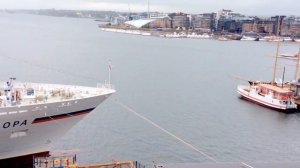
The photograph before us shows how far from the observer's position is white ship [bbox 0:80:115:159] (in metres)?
13.8

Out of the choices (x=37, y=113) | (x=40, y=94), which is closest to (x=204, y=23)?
(x=40, y=94)

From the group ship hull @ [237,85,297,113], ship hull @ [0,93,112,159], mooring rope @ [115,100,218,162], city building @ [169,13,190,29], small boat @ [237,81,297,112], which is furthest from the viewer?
city building @ [169,13,190,29]

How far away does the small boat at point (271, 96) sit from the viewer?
2992 cm

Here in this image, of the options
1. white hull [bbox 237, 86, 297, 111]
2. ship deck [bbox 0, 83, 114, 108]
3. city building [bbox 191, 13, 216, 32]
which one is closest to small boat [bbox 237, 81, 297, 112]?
white hull [bbox 237, 86, 297, 111]

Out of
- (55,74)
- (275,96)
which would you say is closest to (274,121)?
(275,96)

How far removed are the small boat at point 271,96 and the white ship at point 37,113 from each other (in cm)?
1741

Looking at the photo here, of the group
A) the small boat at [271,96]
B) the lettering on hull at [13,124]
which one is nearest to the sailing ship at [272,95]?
the small boat at [271,96]

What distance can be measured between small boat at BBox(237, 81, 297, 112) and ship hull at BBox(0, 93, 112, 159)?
58.4ft

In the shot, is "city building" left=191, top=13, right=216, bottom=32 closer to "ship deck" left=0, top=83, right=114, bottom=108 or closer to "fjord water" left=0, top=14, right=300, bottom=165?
"fjord water" left=0, top=14, right=300, bottom=165

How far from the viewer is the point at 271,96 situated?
31.0 m

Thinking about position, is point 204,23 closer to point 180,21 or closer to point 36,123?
point 180,21

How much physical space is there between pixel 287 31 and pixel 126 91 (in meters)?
113

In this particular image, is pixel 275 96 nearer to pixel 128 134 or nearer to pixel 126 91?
pixel 126 91

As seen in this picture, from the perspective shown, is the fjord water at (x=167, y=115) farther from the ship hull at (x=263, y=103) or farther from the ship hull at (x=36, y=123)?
the ship hull at (x=36, y=123)
